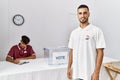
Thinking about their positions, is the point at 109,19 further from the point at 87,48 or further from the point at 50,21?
the point at 87,48

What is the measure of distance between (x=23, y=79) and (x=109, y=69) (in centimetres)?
127

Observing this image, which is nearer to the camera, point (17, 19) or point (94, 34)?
point (94, 34)

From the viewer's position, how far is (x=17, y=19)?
155 inches

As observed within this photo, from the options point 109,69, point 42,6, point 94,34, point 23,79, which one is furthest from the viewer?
point 42,6

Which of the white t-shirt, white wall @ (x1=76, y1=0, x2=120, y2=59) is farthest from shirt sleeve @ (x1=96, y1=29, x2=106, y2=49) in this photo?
white wall @ (x1=76, y1=0, x2=120, y2=59)

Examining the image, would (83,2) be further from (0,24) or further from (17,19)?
(0,24)

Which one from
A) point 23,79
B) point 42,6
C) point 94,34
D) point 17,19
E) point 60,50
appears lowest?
point 23,79

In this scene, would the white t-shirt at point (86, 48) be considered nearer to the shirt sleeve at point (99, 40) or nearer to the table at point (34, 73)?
the shirt sleeve at point (99, 40)

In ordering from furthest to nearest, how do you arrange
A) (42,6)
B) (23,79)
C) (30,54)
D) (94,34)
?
(42,6), (30,54), (23,79), (94,34)

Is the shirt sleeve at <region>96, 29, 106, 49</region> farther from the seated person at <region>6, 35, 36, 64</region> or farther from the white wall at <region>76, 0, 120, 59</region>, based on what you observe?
the white wall at <region>76, 0, 120, 59</region>

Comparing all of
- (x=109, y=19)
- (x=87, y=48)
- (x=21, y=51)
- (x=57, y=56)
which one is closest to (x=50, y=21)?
(x=21, y=51)

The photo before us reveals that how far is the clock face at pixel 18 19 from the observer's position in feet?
12.9

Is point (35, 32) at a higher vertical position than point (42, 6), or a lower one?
lower

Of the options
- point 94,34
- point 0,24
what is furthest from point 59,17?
point 94,34
